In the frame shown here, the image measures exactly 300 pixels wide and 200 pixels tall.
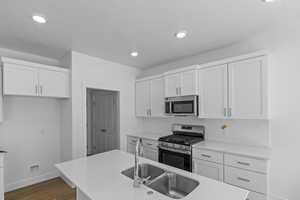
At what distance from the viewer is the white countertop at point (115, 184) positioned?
3.83 feet

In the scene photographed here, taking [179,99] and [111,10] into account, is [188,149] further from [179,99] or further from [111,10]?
[111,10]

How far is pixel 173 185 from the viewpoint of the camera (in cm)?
155

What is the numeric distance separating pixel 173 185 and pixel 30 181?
9.97 ft

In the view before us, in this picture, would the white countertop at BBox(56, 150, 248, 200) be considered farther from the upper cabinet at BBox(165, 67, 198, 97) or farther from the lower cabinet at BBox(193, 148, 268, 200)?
the upper cabinet at BBox(165, 67, 198, 97)

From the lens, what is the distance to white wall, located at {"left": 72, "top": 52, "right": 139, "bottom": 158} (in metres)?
3.06

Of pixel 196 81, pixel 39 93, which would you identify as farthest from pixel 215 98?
pixel 39 93

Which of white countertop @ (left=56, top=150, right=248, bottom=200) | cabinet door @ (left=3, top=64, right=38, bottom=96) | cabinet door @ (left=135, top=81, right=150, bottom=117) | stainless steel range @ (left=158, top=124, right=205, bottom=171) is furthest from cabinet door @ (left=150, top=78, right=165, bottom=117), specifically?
cabinet door @ (left=3, top=64, right=38, bottom=96)

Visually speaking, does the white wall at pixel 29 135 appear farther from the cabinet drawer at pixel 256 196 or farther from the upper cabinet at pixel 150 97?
the cabinet drawer at pixel 256 196

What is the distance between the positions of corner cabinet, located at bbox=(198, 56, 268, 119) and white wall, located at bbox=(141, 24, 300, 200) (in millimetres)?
292

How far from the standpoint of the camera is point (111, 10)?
1.78 metres

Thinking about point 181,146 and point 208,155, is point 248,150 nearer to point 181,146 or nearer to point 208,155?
point 208,155

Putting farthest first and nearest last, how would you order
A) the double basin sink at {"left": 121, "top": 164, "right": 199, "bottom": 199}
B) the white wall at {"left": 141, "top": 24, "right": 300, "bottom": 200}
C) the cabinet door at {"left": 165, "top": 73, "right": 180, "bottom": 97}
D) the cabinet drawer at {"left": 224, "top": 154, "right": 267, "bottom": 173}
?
the cabinet door at {"left": 165, "top": 73, "right": 180, "bottom": 97}
the white wall at {"left": 141, "top": 24, "right": 300, "bottom": 200}
the cabinet drawer at {"left": 224, "top": 154, "right": 267, "bottom": 173}
the double basin sink at {"left": 121, "top": 164, "right": 199, "bottom": 199}

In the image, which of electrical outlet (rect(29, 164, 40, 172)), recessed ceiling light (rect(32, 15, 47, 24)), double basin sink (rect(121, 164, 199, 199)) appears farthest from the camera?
electrical outlet (rect(29, 164, 40, 172))

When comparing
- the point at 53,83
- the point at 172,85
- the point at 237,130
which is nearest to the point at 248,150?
the point at 237,130
